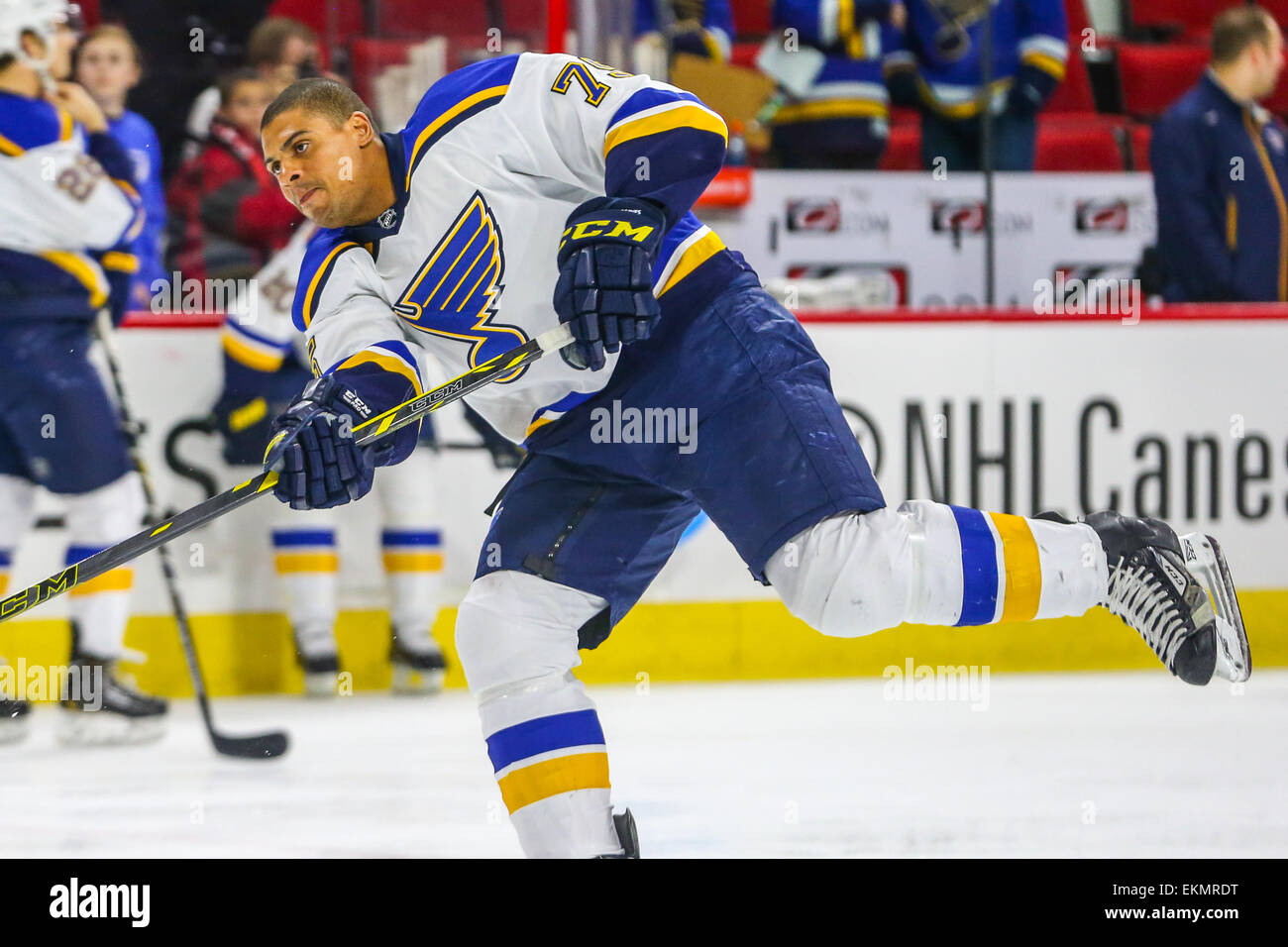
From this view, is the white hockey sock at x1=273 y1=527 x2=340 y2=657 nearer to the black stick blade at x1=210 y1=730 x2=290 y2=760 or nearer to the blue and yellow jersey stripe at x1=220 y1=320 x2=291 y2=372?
the blue and yellow jersey stripe at x1=220 y1=320 x2=291 y2=372

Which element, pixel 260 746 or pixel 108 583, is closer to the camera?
pixel 260 746

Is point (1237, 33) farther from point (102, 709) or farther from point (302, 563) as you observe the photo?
point (102, 709)

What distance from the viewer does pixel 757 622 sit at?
4.51 meters

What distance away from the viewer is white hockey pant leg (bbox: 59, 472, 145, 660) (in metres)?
3.91

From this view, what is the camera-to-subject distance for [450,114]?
240 cm

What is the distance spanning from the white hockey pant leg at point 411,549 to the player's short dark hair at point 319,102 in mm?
1993

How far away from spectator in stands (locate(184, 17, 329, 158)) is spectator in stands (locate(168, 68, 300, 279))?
3cm

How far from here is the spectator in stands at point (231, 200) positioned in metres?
4.54

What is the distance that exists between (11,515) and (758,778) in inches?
72.5

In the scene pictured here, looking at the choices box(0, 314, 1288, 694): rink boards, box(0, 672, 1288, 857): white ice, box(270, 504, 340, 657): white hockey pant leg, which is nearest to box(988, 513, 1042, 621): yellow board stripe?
box(0, 672, 1288, 857): white ice

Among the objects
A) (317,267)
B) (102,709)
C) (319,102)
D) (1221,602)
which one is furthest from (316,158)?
(102,709)

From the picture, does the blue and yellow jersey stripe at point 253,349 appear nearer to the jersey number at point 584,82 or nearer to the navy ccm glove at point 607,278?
the jersey number at point 584,82
